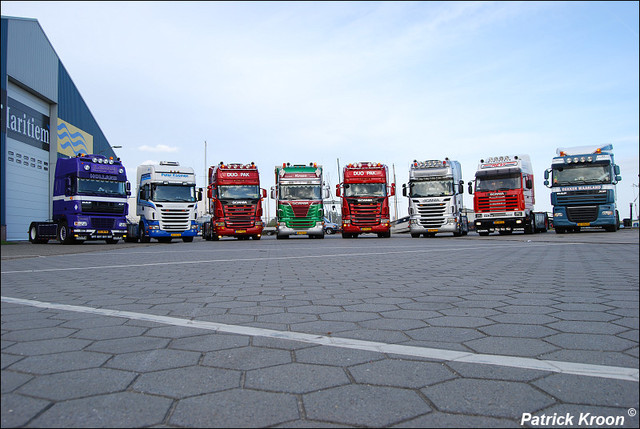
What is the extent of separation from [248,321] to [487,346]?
1.59 m

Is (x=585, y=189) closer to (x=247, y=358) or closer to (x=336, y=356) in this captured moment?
(x=336, y=356)

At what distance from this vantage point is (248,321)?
3133 millimetres

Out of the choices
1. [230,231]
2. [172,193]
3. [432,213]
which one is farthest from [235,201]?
[432,213]

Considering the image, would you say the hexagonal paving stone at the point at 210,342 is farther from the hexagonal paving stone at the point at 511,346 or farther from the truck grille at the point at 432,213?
the truck grille at the point at 432,213

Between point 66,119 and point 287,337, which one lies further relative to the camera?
point 66,119

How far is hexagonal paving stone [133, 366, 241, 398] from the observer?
1832 mm

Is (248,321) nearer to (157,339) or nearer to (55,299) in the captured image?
(157,339)

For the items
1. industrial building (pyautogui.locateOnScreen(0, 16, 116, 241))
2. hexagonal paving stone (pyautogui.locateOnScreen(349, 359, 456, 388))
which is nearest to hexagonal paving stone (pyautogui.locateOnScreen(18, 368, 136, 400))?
hexagonal paving stone (pyautogui.locateOnScreen(349, 359, 456, 388))

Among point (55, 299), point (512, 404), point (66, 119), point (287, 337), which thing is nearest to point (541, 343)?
point (512, 404)

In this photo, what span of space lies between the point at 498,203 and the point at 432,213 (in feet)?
10.1

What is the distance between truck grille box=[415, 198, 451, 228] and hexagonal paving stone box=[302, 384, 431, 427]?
725 inches

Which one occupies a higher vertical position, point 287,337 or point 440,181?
point 440,181

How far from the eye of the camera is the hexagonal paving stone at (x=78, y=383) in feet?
5.85

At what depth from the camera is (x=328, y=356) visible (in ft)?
7.53
